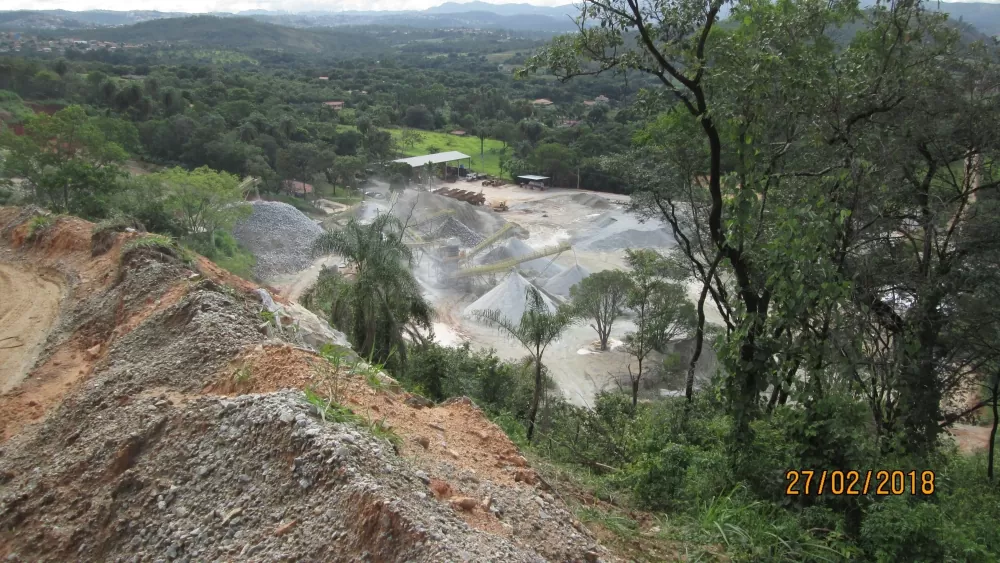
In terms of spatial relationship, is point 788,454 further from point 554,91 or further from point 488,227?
point 554,91

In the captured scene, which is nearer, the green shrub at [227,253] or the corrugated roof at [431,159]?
the green shrub at [227,253]

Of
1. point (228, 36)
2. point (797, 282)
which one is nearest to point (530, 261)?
point (797, 282)

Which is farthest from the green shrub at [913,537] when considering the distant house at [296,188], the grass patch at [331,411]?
the distant house at [296,188]

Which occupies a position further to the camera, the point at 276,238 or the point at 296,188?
the point at 296,188

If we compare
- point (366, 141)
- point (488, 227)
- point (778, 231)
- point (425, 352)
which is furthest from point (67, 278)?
point (366, 141)

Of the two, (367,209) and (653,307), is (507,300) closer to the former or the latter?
(653,307)

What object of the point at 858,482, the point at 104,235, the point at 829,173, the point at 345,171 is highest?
the point at 345,171

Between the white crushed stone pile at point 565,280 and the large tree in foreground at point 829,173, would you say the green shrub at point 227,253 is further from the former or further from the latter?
the large tree in foreground at point 829,173

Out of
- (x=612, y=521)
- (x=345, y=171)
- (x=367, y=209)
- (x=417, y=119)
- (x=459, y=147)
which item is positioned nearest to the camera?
(x=612, y=521)
